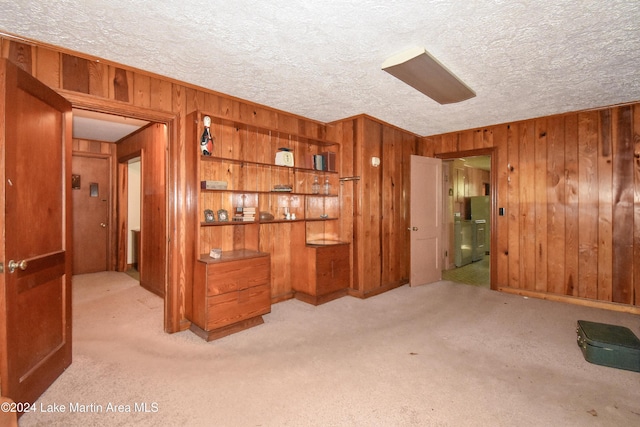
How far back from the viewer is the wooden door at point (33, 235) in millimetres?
1632

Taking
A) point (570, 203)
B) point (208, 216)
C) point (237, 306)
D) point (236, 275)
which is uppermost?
point (570, 203)

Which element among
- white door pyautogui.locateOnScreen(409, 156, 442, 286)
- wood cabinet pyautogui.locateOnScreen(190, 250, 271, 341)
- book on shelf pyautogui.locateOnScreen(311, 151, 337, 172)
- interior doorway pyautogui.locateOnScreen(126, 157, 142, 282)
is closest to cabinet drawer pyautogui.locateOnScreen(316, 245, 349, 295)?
wood cabinet pyautogui.locateOnScreen(190, 250, 271, 341)

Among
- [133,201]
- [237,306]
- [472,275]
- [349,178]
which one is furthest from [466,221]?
[133,201]

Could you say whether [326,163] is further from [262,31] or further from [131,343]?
[131,343]

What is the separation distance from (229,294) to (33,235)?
151cm

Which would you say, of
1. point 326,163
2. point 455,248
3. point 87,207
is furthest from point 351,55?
point 87,207

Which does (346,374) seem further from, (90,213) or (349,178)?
(90,213)

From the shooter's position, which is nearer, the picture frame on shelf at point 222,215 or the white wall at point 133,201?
the picture frame on shelf at point 222,215

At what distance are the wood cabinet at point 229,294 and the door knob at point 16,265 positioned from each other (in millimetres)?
1210

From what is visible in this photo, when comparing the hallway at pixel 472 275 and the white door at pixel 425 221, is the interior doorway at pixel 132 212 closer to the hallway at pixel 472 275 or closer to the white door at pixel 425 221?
the white door at pixel 425 221

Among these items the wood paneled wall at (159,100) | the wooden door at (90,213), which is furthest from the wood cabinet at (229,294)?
the wooden door at (90,213)

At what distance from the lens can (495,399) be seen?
1884mm

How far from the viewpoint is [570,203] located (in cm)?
390

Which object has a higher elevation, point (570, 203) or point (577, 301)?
point (570, 203)
